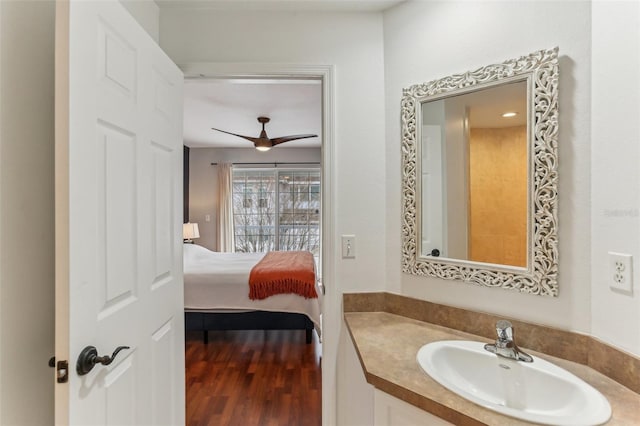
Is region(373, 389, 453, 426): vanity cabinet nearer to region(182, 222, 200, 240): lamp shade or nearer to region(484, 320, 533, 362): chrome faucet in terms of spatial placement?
region(484, 320, 533, 362): chrome faucet

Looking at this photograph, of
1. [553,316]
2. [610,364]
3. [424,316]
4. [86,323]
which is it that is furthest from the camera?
[424,316]

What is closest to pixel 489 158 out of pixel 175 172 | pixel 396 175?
pixel 396 175

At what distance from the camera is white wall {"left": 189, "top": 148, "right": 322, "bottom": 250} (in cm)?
558

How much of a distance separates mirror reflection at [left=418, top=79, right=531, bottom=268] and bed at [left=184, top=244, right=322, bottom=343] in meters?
1.77

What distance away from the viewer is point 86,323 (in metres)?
0.88

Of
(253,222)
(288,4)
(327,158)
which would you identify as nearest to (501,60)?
(327,158)

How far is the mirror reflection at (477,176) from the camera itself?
122cm

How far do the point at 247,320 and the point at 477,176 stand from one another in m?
2.49

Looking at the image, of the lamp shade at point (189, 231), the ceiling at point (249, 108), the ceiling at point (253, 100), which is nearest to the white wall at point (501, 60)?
the ceiling at point (253, 100)

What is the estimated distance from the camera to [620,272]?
97 centimetres

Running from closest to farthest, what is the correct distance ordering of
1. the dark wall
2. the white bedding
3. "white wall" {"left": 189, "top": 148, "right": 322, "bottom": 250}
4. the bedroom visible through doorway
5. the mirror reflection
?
1. the mirror reflection
2. the bedroom visible through doorway
3. the white bedding
4. the dark wall
5. "white wall" {"left": 189, "top": 148, "right": 322, "bottom": 250}

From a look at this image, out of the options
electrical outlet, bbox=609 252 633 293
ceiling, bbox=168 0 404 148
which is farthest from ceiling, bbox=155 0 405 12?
electrical outlet, bbox=609 252 633 293

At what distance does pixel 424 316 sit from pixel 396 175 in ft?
2.19

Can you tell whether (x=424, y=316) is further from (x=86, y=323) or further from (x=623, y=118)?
(x=86, y=323)
